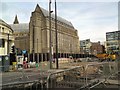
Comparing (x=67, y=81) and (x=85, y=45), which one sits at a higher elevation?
(x=85, y=45)

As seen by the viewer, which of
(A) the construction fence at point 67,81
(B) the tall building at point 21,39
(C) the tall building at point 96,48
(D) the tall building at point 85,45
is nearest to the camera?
(A) the construction fence at point 67,81

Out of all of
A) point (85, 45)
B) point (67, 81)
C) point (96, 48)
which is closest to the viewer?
point (67, 81)

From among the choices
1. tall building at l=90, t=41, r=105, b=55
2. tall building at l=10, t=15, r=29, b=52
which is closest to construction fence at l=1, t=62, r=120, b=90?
tall building at l=10, t=15, r=29, b=52

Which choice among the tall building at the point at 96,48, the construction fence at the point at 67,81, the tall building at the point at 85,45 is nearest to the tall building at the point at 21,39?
the tall building at the point at 85,45

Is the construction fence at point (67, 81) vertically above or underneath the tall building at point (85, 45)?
underneath

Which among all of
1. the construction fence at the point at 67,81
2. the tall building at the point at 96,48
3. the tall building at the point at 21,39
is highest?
the tall building at the point at 21,39

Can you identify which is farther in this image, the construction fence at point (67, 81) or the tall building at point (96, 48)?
the tall building at point (96, 48)

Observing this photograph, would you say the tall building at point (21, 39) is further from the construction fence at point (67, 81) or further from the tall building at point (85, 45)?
the construction fence at point (67, 81)

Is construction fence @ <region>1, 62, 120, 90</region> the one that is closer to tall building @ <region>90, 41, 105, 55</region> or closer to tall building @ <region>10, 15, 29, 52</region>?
tall building @ <region>10, 15, 29, 52</region>

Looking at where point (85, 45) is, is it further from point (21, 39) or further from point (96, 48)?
point (21, 39)

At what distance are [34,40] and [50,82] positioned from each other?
9574cm

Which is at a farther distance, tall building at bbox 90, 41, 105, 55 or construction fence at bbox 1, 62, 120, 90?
tall building at bbox 90, 41, 105, 55

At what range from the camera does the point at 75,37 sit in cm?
13738

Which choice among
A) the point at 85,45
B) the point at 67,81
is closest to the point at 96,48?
the point at 85,45
